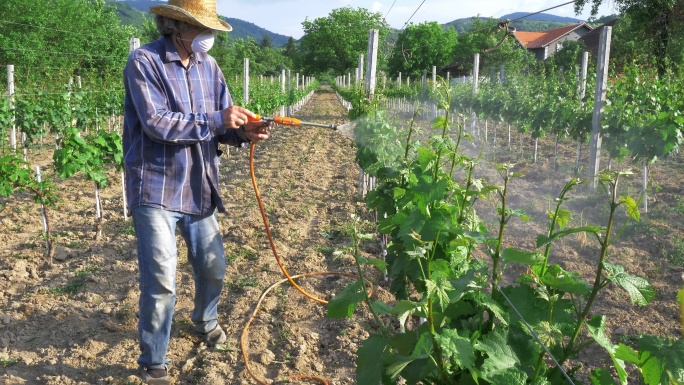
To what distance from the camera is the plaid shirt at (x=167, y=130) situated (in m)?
3.11

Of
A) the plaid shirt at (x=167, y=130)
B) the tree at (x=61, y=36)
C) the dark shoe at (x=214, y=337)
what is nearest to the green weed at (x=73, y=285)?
the dark shoe at (x=214, y=337)

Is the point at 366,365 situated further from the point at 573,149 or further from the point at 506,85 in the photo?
the point at 506,85

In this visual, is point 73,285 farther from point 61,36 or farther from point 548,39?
point 548,39

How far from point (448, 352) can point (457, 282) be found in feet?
0.77

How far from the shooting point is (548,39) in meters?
64.1

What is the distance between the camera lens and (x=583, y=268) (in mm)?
5078

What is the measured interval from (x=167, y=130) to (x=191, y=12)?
25.3 inches

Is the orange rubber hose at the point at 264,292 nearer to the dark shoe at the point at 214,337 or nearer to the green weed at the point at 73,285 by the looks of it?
the dark shoe at the point at 214,337

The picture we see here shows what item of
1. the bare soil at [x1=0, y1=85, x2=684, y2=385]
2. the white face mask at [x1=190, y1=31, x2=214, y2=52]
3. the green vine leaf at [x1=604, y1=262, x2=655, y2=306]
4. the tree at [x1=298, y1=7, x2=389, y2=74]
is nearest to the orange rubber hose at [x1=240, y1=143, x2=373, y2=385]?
the bare soil at [x1=0, y1=85, x2=684, y2=385]

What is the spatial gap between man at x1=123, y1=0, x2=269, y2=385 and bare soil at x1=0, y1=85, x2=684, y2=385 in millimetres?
524

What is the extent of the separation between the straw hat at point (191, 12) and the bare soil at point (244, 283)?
164 cm

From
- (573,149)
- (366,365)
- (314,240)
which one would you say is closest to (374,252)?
(314,240)

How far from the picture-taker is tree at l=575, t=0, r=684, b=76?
21833mm

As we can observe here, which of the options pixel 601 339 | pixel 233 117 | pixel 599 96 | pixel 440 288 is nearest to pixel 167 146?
pixel 233 117
